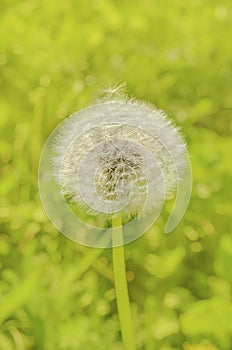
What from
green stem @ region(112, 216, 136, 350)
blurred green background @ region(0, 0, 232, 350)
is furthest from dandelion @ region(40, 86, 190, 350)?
blurred green background @ region(0, 0, 232, 350)

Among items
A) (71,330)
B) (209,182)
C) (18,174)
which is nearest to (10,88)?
(18,174)

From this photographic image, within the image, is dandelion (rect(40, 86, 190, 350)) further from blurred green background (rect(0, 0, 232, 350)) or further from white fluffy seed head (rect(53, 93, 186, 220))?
blurred green background (rect(0, 0, 232, 350))

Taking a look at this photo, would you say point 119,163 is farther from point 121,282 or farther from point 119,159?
point 121,282

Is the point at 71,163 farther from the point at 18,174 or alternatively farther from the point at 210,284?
the point at 18,174

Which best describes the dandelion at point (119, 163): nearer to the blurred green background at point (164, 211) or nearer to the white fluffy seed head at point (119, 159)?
the white fluffy seed head at point (119, 159)

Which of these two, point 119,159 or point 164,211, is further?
point 164,211

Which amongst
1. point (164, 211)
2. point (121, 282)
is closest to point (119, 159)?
point (121, 282)
